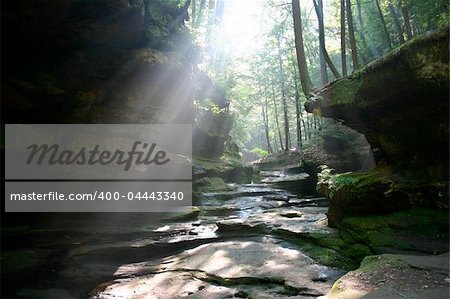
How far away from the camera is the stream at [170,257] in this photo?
19.9ft

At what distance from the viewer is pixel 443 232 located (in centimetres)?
644

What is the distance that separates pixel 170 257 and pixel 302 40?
9521 mm

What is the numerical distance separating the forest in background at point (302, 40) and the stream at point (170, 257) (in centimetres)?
482

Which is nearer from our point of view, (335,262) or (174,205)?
(335,262)

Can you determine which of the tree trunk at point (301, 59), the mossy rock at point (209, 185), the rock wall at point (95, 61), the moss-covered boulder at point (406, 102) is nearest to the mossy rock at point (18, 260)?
the rock wall at point (95, 61)

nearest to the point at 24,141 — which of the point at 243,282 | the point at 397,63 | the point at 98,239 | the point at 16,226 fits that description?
the point at 16,226

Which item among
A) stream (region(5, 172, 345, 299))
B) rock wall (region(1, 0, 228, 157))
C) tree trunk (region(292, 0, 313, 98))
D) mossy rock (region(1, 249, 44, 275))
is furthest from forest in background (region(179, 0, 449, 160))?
mossy rock (region(1, 249, 44, 275))

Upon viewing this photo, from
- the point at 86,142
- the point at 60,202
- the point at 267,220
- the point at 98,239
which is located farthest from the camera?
the point at 86,142

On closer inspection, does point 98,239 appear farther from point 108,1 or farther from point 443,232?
point 443,232

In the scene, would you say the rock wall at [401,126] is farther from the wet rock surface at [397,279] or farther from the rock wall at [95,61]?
the rock wall at [95,61]

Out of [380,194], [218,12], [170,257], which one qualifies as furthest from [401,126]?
[218,12]

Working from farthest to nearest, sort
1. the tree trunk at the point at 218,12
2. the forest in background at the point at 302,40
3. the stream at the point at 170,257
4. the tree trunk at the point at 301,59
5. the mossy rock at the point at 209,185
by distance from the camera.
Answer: the tree trunk at the point at 218,12, the mossy rock at the point at 209,185, the forest in background at the point at 302,40, the tree trunk at the point at 301,59, the stream at the point at 170,257

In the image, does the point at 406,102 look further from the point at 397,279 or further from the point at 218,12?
the point at 218,12

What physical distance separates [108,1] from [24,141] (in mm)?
5910
